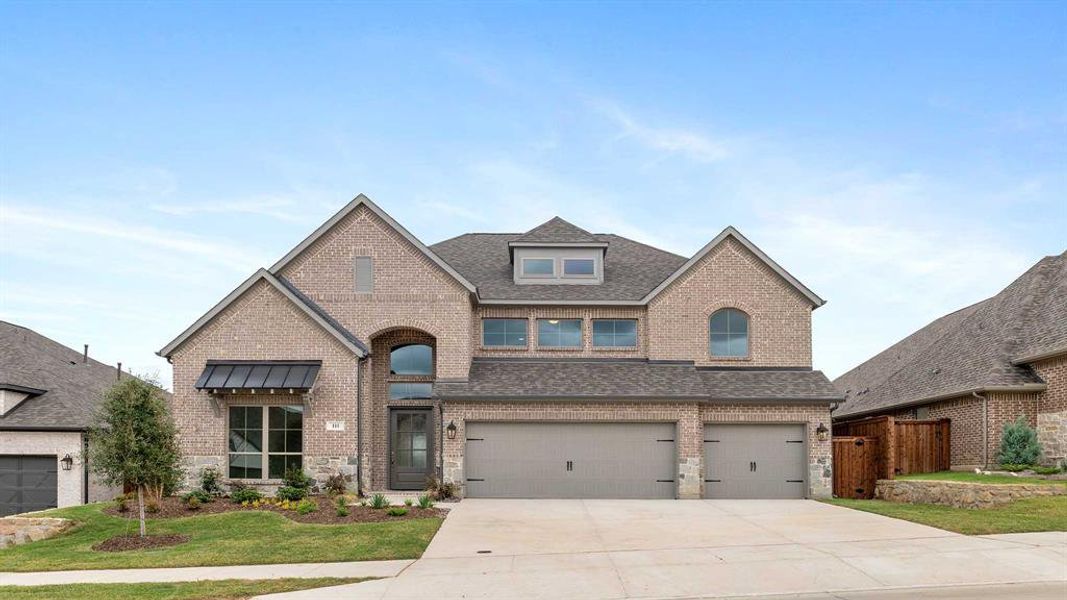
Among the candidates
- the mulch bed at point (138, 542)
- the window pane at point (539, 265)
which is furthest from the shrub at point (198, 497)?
the window pane at point (539, 265)

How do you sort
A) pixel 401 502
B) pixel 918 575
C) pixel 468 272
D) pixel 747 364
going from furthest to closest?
pixel 468 272 < pixel 747 364 < pixel 401 502 < pixel 918 575

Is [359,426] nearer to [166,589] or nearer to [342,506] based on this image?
[342,506]

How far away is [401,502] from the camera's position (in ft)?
75.7

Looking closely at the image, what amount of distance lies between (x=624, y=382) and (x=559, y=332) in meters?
3.24

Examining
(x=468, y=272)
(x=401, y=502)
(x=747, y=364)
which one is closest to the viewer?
(x=401, y=502)

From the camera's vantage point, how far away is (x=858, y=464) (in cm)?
2552

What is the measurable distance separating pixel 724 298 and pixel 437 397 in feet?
30.3

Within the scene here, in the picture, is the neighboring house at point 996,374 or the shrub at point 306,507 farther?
the neighboring house at point 996,374

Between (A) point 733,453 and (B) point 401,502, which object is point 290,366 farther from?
(A) point 733,453

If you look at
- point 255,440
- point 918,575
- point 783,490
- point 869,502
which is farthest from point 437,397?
point 918,575

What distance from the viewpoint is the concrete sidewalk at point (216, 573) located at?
1411cm

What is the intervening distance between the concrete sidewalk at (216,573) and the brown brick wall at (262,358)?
8.99m

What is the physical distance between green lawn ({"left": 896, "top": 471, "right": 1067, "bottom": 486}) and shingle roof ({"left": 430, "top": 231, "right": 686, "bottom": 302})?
9.57 meters

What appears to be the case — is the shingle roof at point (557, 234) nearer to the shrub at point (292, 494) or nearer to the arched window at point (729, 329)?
the arched window at point (729, 329)
